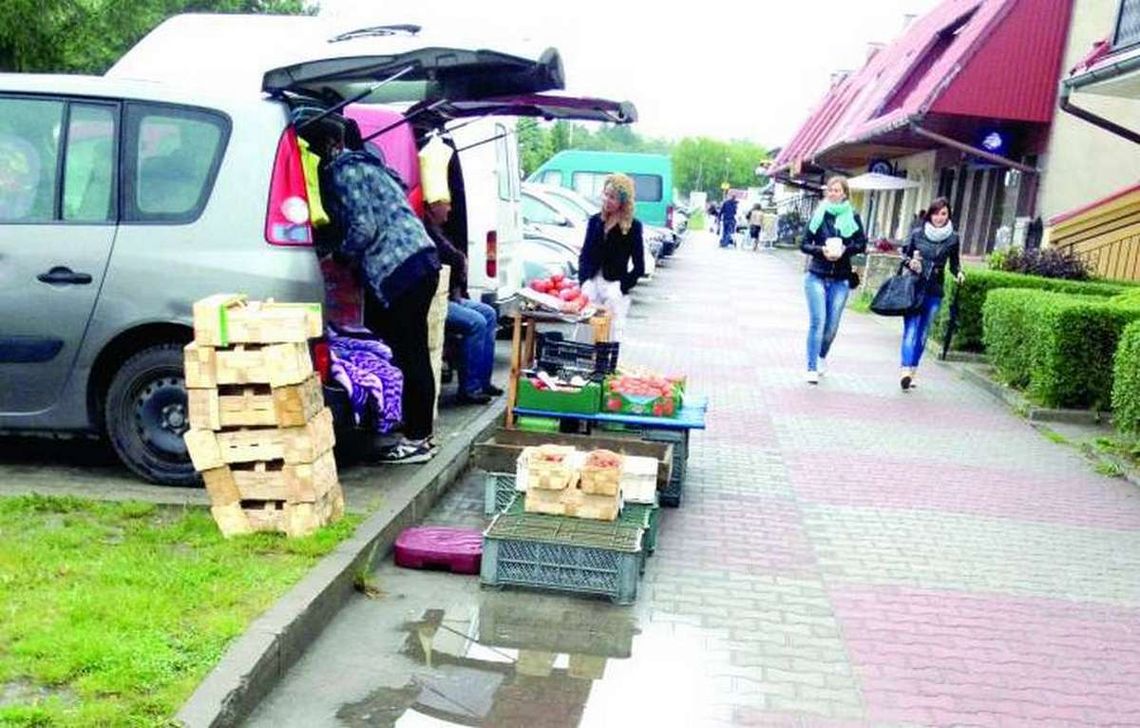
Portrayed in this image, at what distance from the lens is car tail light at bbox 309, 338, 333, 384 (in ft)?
18.3

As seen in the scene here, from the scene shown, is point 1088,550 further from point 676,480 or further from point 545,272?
point 545,272

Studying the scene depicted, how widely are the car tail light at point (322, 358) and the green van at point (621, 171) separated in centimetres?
2238

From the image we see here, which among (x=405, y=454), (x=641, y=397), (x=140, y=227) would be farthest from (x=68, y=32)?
(x=641, y=397)

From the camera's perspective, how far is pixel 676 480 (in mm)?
6570

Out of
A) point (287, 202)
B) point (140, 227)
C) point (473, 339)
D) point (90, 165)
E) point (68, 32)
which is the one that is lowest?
point (473, 339)

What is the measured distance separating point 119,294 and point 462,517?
2097 millimetres

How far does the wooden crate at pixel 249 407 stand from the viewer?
15.8 feet

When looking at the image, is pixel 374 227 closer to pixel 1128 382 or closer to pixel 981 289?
pixel 1128 382

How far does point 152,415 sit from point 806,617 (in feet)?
11.1

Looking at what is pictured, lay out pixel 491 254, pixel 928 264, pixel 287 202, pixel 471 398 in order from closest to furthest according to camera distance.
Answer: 1. pixel 287 202
2. pixel 471 398
3. pixel 491 254
4. pixel 928 264

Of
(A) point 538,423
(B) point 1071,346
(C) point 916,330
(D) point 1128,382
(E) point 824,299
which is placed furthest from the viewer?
(C) point 916,330

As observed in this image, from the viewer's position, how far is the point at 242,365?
189 inches

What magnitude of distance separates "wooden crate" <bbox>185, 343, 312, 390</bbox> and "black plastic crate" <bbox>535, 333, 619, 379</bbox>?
8.45 ft

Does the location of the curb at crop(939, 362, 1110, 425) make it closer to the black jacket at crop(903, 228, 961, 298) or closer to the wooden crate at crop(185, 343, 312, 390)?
the black jacket at crop(903, 228, 961, 298)
